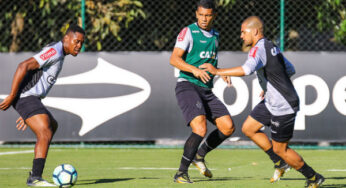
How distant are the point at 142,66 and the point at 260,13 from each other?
9.68 feet

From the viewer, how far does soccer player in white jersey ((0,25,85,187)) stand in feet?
25.0

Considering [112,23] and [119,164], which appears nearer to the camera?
[119,164]

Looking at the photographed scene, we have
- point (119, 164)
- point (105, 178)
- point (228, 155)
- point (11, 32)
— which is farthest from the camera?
point (11, 32)

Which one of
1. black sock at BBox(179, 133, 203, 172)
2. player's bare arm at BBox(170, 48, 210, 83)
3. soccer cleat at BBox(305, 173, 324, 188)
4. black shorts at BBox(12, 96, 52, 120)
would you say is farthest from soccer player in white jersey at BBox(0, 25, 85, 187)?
soccer cleat at BBox(305, 173, 324, 188)

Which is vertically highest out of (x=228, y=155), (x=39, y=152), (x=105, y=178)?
(x=39, y=152)

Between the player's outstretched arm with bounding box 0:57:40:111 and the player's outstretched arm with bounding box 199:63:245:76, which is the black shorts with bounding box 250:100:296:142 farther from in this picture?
the player's outstretched arm with bounding box 0:57:40:111

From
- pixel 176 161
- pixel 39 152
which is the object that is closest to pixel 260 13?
pixel 176 161

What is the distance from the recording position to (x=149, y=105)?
1265 cm

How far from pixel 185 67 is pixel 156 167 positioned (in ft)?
8.97

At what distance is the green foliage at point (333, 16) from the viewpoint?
45.4ft

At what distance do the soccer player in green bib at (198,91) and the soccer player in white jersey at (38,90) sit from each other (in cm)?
125

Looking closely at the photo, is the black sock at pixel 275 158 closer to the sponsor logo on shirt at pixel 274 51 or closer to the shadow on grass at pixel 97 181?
the sponsor logo on shirt at pixel 274 51

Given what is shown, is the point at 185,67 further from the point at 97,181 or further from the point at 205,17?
the point at 97,181

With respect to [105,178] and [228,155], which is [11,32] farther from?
[105,178]
